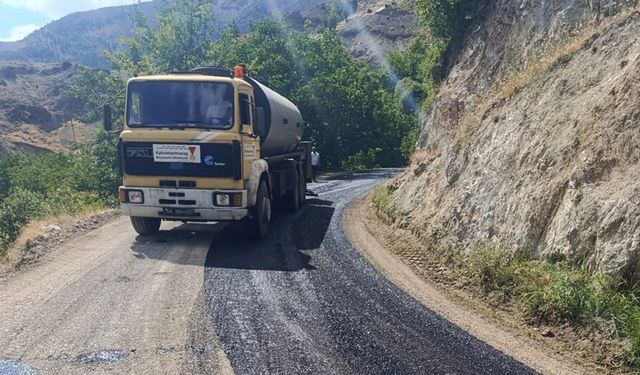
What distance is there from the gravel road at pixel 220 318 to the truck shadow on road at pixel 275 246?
0.05 metres

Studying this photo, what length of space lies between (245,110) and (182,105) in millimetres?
1200

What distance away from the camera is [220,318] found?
596 centimetres

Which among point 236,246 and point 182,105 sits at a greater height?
point 182,105

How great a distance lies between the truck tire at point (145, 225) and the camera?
10336 millimetres

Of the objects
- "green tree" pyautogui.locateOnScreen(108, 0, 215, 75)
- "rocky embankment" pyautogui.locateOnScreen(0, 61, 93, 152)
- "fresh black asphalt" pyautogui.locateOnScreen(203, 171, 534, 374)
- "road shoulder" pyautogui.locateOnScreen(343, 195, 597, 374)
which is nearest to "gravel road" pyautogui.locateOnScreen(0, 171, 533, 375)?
"fresh black asphalt" pyautogui.locateOnScreen(203, 171, 534, 374)

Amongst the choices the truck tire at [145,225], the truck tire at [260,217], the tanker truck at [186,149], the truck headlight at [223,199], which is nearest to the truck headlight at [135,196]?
the tanker truck at [186,149]

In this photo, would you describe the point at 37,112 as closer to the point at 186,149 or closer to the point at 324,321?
the point at 186,149

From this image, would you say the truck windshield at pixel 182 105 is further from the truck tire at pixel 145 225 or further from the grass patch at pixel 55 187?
the grass patch at pixel 55 187

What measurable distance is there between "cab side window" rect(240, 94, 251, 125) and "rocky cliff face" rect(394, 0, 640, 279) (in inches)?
166

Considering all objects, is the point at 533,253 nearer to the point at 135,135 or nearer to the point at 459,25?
the point at 135,135

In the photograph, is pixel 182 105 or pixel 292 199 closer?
pixel 182 105

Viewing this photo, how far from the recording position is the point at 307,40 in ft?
127

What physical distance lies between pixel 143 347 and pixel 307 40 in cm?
3596

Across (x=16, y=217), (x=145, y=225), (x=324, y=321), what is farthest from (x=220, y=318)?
(x=16, y=217)
